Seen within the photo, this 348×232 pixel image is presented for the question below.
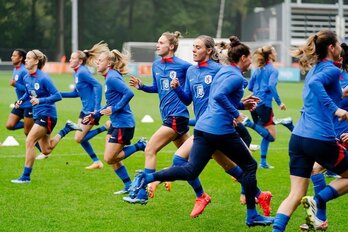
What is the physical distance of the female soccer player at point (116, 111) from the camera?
1045cm

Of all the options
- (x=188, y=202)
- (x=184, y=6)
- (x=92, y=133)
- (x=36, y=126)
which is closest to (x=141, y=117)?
(x=92, y=133)

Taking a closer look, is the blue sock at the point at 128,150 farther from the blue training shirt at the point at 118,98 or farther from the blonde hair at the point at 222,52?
the blonde hair at the point at 222,52

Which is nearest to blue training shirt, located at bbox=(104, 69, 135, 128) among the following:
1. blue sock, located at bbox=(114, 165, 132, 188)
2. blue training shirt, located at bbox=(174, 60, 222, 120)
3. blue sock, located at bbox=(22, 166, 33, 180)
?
blue sock, located at bbox=(114, 165, 132, 188)

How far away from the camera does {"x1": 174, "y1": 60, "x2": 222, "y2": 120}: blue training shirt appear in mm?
8914

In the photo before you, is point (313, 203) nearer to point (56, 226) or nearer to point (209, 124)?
point (209, 124)

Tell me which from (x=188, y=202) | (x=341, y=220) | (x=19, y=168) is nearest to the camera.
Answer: (x=341, y=220)

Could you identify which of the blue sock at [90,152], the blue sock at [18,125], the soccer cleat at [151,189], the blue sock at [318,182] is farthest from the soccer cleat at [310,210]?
the blue sock at [18,125]

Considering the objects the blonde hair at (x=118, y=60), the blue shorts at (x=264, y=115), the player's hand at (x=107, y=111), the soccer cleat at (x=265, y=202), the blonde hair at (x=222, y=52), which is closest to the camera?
the soccer cleat at (x=265, y=202)

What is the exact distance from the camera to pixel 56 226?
337 inches

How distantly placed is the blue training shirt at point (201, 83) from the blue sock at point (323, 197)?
1.75 m

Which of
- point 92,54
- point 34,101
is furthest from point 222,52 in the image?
point 92,54

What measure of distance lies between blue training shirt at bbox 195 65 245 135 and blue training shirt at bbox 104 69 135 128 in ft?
7.63

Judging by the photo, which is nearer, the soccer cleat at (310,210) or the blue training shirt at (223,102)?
the soccer cleat at (310,210)

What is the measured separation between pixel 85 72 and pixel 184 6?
205ft
